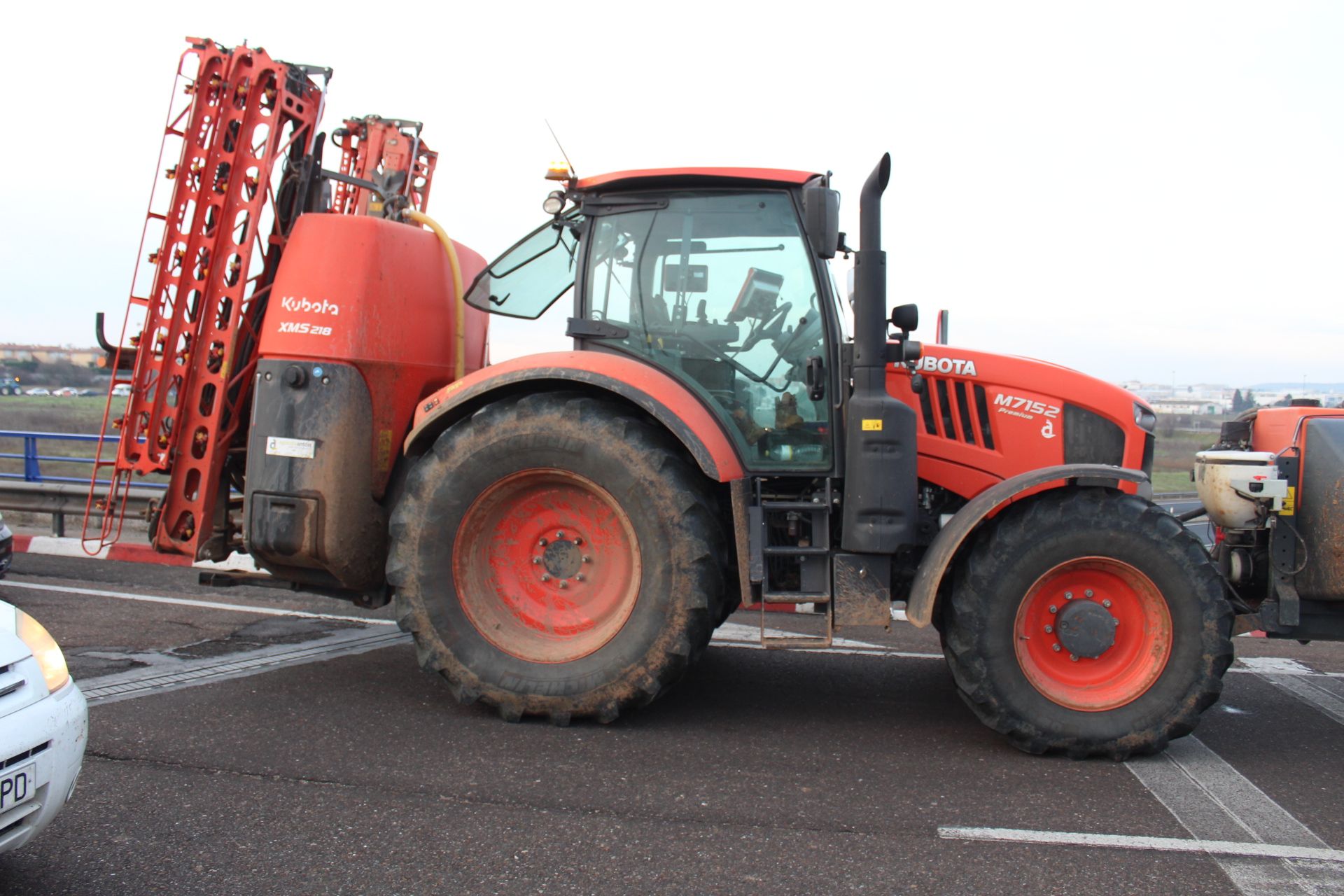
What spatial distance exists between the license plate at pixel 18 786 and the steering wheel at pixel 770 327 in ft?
10.8

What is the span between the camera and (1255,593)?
499cm

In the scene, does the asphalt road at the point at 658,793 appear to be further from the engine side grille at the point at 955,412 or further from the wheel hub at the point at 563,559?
the engine side grille at the point at 955,412

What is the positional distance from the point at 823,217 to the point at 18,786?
11.7 feet

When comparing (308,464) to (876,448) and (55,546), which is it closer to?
(876,448)

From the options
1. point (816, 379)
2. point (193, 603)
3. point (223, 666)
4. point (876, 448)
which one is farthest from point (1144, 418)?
point (193, 603)

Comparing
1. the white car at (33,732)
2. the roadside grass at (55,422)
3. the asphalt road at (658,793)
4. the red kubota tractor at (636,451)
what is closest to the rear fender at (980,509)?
the red kubota tractor at (636,451)

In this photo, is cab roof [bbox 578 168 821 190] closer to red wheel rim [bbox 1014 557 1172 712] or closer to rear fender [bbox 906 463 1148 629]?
rear fender [bbox 906 463 1148 629]

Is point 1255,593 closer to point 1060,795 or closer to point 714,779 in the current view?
point 1060,795

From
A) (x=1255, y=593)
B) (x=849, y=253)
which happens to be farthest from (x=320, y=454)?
(x=1255, y=593)

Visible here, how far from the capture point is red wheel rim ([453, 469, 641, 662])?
4859 millimetres

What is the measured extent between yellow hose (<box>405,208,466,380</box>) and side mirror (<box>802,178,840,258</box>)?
1984 millimetres

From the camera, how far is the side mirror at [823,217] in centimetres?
450

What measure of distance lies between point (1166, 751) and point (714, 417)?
2.52m

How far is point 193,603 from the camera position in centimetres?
741
